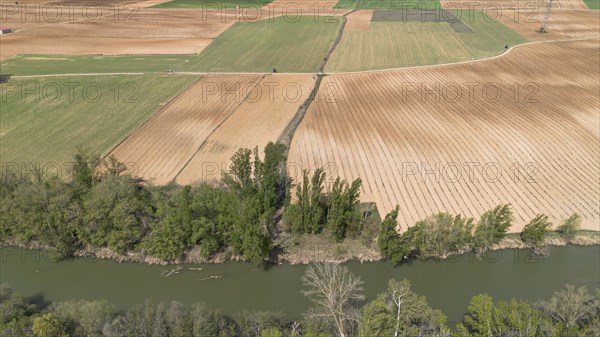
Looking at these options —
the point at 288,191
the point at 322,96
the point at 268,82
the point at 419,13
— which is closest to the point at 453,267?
the point at 288,191

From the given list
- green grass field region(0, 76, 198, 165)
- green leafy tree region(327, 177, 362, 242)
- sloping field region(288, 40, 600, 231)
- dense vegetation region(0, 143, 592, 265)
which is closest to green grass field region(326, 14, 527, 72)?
sloping field region(288, 40, 600, 231)

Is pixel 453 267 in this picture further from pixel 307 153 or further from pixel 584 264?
pixel 307 153

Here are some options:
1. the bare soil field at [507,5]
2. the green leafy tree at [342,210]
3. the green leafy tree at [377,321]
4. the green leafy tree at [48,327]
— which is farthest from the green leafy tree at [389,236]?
the bare soil field at [507,5]

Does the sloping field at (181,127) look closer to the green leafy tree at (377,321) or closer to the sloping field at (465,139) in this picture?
the sloping field at (465,139)

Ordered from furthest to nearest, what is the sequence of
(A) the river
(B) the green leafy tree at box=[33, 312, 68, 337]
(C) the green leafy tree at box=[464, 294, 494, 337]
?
(A) the river
(C) the green leafy tree at box=[464, 294, 494, 337]
(B) the green leafy tree at box=[33, 312, 68, 337]

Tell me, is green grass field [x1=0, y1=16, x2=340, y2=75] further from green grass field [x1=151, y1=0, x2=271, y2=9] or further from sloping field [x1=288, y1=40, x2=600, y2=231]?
green grass field [x1=151, y1=0, x2=271, y2=9]

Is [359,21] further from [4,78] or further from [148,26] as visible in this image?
[4,78]
